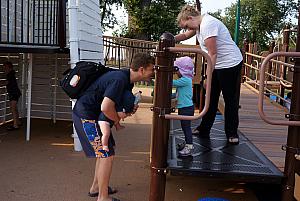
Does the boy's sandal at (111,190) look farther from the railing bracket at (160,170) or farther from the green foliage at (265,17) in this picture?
the green foliage at (265,17)

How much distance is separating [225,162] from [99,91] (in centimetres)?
145

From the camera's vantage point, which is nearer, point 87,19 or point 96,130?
point 96,130

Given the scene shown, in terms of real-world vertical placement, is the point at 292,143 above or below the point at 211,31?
below

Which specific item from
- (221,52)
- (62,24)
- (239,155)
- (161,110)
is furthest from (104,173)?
(62,24)

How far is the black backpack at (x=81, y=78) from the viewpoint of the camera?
414cm

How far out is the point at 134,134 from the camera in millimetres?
8828

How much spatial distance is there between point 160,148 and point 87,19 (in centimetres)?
478

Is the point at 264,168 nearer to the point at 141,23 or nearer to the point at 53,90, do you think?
the point at 53,90

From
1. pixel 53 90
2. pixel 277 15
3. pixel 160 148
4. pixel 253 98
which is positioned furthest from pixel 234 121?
pixel 277 15

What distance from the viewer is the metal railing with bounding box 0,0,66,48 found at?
25.3ft

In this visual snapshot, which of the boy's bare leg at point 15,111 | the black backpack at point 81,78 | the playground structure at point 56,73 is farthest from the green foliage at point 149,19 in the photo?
the black backpack at point 81,78

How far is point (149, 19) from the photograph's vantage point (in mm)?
24406

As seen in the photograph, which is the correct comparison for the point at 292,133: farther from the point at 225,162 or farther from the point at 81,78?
the point at 81,78

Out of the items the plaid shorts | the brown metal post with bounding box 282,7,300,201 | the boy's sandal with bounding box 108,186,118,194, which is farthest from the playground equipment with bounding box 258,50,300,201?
the boy's sandal with bounding box 108,186,118,194
